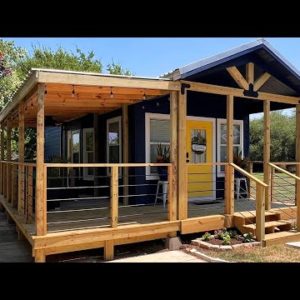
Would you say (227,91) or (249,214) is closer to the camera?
(227,91)

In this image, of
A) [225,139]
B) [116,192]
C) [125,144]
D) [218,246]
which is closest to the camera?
[116,192]

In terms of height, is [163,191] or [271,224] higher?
[163,191]

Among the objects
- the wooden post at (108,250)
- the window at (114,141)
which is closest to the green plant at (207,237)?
the wooden post at (108,250)

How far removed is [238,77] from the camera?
22.2 ft

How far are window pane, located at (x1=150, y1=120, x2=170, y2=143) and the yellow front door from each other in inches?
22.6

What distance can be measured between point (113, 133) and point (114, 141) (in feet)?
0.66

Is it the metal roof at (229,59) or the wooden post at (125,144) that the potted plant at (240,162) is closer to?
the metal roof at (229,59)

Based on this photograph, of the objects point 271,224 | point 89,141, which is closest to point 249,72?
point 271,224

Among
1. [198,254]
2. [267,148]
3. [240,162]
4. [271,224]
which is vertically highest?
[267,148]

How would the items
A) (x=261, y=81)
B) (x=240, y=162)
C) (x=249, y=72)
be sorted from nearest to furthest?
1. (x=249, y=72)
2. (x=261, y=81)
3. (x=240, y=162)

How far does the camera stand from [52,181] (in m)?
8.24

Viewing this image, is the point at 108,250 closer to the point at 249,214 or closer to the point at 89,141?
the point at 249,214
